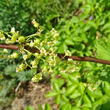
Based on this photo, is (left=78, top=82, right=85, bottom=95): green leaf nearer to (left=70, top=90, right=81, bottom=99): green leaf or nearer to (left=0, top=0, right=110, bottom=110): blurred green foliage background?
(left=70, top=90, right=81, bottom=99): green leaf

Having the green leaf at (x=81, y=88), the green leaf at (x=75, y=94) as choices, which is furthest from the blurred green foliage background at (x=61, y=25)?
the green leaf at (x=75, y=94)

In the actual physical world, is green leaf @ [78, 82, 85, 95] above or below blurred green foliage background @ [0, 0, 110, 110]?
below

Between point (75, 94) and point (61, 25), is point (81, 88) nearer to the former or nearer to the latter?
point (75, 94)

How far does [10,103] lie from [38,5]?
2.56 meters

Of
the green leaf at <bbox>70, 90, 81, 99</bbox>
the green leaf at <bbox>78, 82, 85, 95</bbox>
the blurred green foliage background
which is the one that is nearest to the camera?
the green leaf at <bbox>78, 82, 85, 95</bbox>

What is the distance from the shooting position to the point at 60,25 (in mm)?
Result: 3328

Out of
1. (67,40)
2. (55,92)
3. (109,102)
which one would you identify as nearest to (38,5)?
(67,40)

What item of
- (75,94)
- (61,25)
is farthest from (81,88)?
(61,25)

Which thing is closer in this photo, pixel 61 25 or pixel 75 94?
pixel 75 94

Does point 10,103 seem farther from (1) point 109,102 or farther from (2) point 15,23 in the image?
(1) point 109,102

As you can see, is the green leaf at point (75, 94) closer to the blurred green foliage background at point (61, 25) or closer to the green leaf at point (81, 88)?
the green leaf at point (81, 88)

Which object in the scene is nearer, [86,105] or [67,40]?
[86,105]

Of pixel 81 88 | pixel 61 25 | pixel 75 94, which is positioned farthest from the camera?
pixel 61 25

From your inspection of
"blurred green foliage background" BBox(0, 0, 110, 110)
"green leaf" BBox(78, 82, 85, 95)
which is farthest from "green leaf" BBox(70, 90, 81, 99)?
"blurred green foliage background" BBox(0, 0, 110, 110)
